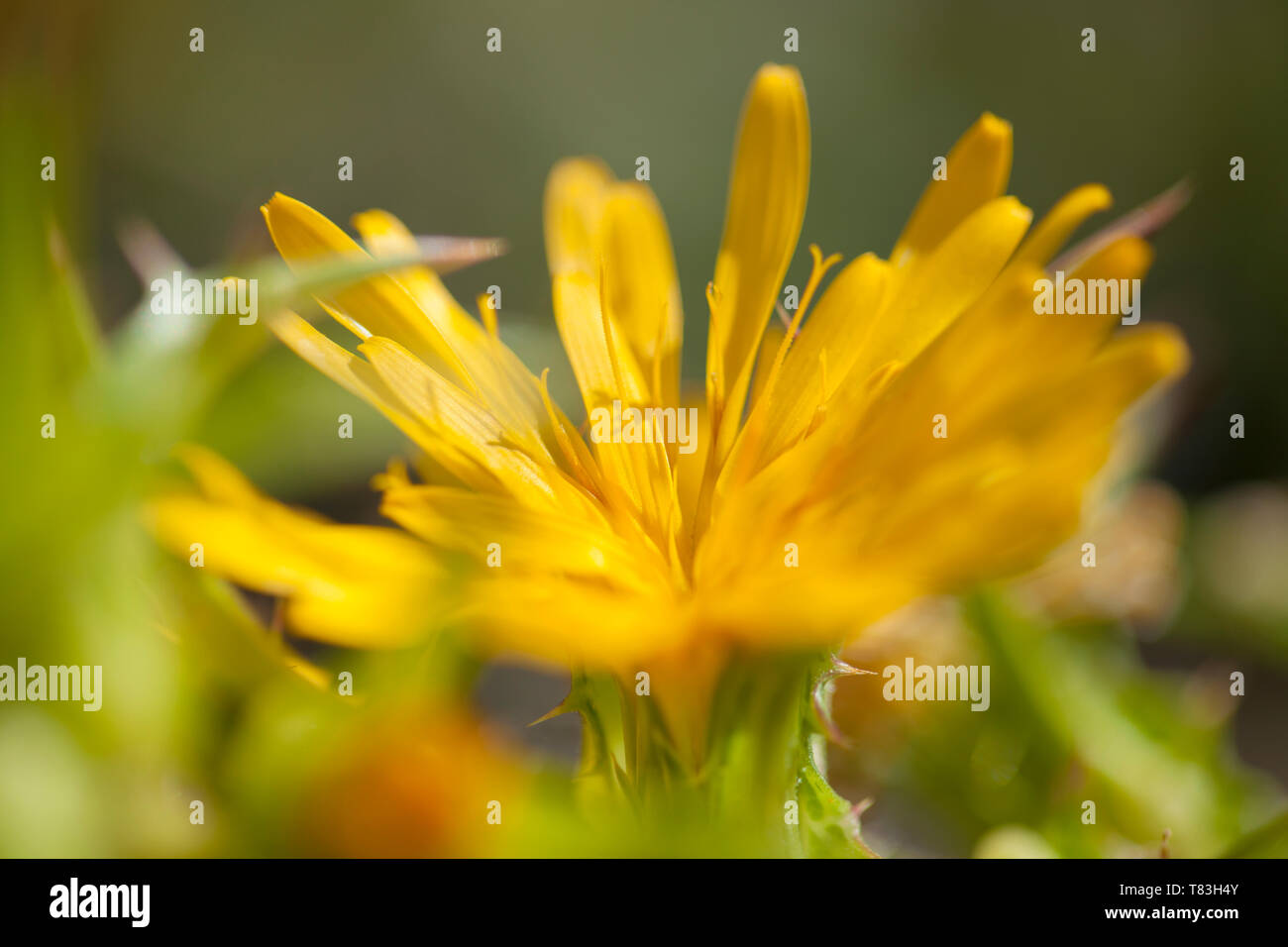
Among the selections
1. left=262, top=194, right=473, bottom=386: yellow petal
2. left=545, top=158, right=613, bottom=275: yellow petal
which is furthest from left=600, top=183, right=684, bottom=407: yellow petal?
left=262, top=194, right=473, bottom=386: yellow petal

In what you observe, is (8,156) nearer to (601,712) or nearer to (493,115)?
(601,712)

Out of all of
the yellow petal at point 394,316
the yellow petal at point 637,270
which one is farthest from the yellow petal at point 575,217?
the yellow petal at point 394,316

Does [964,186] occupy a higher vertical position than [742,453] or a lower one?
higher

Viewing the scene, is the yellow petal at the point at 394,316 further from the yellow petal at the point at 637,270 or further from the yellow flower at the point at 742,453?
the yellow petal at the point at 637,270

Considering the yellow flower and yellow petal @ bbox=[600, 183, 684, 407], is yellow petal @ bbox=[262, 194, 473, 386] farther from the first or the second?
yellow petal @ bbox=[600, 183, 684, 407]

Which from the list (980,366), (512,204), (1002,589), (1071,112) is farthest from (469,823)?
(1071,112)

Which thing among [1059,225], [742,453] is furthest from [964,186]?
[742,453]

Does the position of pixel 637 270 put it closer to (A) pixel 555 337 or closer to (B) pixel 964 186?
(A) pixel 555 337
